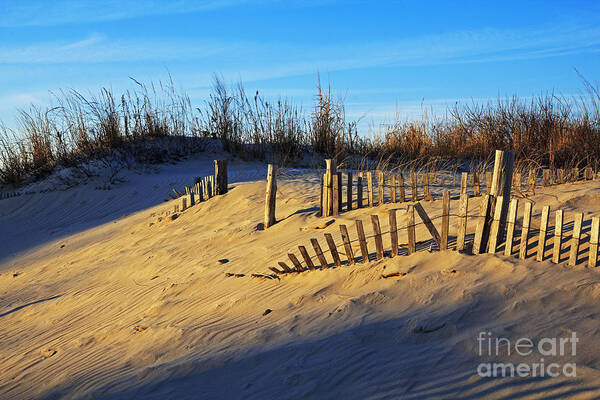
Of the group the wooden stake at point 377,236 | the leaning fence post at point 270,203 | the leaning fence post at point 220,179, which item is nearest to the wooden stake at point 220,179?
the leaning fence post at point 220,179

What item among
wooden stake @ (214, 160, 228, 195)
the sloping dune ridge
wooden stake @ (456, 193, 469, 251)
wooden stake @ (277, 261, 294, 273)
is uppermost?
wooden stake @ (214, 160, 228, 195)

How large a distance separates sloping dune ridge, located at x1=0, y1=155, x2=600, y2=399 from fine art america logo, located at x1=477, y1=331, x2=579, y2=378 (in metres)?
0.04

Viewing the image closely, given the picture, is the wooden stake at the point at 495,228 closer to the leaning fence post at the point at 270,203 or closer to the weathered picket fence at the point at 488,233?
the weathered picket fence at the point at 488,233

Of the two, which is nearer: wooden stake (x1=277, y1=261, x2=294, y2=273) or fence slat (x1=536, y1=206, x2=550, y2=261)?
fence slat (x1=536, y1=206, x2=550, y2=261)

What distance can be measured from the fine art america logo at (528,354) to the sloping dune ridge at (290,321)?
0.04m

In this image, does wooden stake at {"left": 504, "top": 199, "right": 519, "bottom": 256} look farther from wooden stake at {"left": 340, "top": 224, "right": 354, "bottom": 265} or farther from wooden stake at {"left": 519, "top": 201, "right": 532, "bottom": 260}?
wooden stake at {"left": 340, "top": 224, "right": 354, "bottom": 265}

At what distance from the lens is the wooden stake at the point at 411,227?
160 inches

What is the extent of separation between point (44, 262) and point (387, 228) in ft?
16.7

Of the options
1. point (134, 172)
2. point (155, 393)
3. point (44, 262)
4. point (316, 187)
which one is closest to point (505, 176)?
point (155, 393)

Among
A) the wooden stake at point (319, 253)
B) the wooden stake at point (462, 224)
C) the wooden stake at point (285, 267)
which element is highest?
the wooden stake at point (462, 224)

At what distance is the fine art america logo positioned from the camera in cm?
255

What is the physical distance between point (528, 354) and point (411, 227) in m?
1.52

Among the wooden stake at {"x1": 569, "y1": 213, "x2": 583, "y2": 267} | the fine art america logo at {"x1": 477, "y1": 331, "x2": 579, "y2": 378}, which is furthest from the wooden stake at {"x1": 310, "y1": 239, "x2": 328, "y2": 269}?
the wooden stake at {"x1": 569, "y1": 213, "x2": 583, "y2": 267}

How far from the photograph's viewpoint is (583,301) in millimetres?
3189
